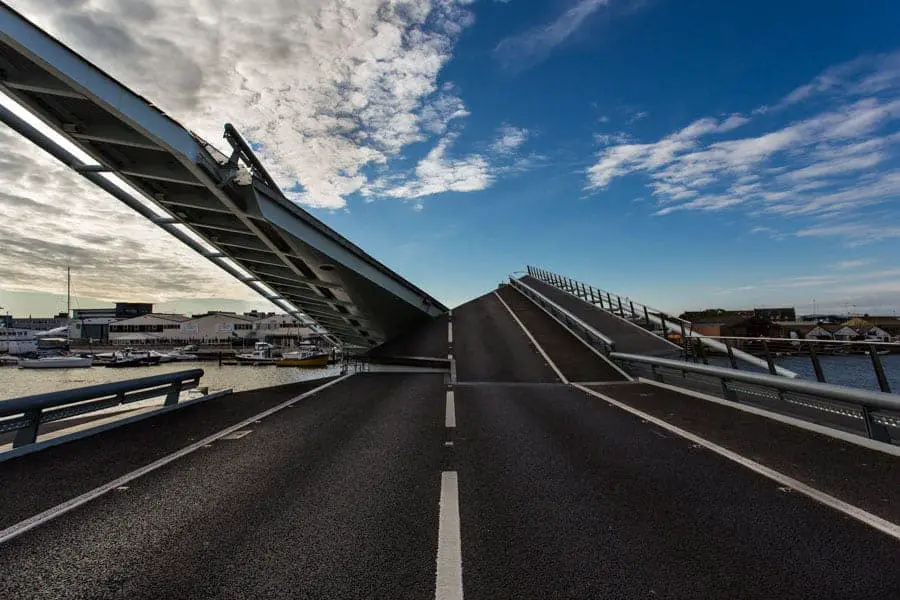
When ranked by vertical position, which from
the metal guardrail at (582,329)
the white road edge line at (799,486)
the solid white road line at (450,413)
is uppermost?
the metal guardrail at (582,329)

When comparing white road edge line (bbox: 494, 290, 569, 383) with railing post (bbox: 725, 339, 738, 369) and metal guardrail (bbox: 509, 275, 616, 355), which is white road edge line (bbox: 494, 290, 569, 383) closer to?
metal guardrail (bbox: 509, 275, 616, 355)

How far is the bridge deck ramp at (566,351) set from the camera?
13719 millimetres

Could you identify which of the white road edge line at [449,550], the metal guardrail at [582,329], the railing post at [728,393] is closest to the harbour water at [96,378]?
the metal guardrail at [582,329]

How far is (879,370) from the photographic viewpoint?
6.31 metres

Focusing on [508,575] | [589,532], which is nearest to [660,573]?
[589,532]

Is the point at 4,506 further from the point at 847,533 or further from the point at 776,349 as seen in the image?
the point at 776,349

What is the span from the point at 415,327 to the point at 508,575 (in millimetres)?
25198

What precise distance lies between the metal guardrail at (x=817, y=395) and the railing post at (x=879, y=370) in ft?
1.18

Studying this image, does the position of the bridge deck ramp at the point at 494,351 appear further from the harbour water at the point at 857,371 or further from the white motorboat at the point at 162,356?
the white motorboat at the point at 162,356

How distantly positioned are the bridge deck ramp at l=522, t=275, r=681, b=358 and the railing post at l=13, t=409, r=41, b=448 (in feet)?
50.2

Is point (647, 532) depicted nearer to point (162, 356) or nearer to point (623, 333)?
point (623, 333)

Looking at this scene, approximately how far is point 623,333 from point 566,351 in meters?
3.61

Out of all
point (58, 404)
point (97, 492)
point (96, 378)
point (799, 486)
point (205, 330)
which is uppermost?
point (205, 330)

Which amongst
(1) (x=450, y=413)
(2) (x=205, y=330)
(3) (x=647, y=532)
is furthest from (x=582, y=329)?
(2) (x=205, y=330)
